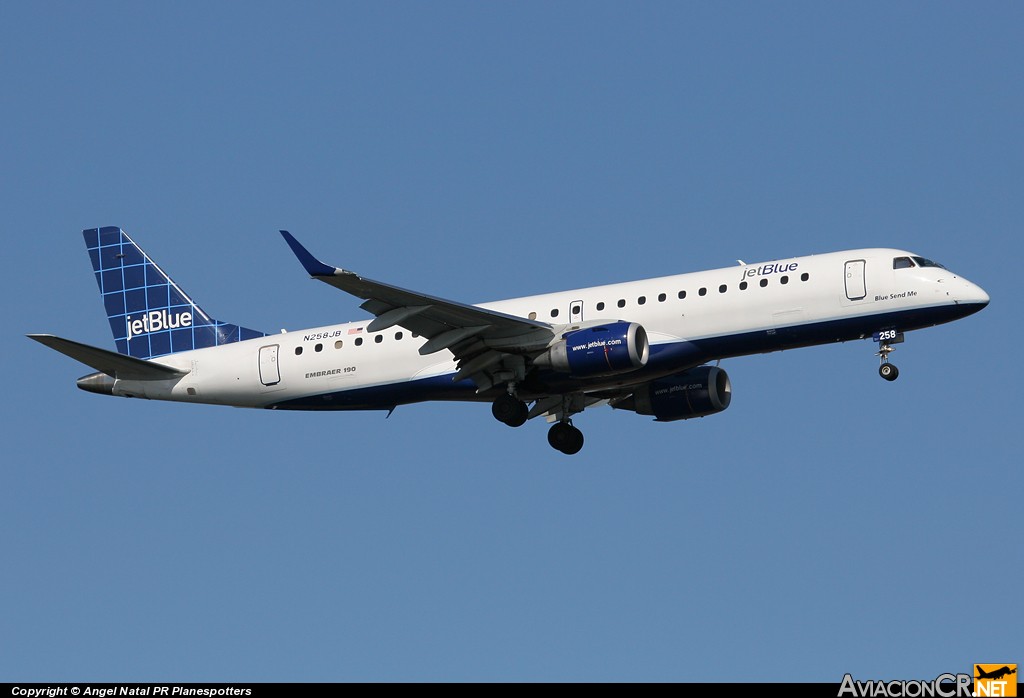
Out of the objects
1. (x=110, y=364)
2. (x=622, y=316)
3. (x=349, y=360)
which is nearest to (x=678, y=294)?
(x=622, y=316)

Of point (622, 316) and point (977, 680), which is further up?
point (622, 316)

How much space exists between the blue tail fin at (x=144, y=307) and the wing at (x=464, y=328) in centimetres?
793

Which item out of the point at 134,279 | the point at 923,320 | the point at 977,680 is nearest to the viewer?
the point at 977,680

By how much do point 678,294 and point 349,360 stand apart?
964 centimetres

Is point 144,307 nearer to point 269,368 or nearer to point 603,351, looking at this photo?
point 269,368

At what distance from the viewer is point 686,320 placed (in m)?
41.3

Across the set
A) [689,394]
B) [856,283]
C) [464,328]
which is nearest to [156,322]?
[464,328]

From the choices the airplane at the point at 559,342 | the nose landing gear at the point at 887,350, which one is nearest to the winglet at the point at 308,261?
the airplane at the point at 559,342

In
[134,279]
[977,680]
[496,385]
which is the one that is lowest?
[977,680]

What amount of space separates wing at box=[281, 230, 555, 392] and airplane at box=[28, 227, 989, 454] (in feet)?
0.16

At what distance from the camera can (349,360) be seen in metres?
44.7

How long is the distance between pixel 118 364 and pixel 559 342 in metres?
13.3

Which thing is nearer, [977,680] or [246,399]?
[977,680]

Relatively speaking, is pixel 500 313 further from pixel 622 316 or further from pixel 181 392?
pixel 181 392
